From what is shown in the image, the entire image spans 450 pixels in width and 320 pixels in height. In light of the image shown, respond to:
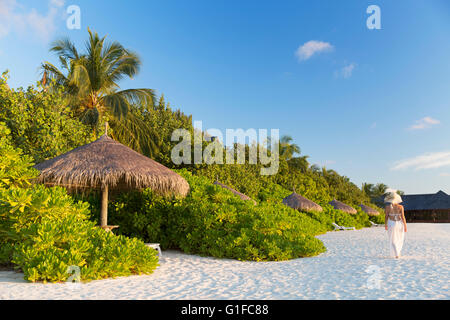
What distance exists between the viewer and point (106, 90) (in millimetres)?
18891

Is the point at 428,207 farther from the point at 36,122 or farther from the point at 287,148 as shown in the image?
the point at 36,122

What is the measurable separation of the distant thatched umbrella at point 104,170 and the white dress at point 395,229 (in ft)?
15.7

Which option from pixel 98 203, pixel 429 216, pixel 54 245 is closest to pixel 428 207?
pixel 429 216

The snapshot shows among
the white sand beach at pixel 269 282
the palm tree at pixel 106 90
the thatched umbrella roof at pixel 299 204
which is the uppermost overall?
the palm tree at pixel 106 90

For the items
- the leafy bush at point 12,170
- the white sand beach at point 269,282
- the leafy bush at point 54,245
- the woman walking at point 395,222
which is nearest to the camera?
the white sand beach at point 269,282

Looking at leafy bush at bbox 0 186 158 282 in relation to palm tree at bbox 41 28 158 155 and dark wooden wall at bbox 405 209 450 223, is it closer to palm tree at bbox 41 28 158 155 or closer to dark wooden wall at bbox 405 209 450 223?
palm tree at bbox 41 28 158 155

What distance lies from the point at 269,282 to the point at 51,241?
352 centimetres

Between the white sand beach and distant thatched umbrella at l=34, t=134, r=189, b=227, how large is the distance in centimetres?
183

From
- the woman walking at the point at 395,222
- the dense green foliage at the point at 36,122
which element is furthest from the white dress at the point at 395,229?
the dense green foliage at the point at 36,122

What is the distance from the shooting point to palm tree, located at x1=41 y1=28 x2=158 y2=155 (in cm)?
1719

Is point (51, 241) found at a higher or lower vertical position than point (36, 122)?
lower

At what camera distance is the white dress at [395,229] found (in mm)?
7590

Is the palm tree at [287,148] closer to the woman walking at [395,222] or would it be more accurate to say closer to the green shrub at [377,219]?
the green shrub at [377,219]
